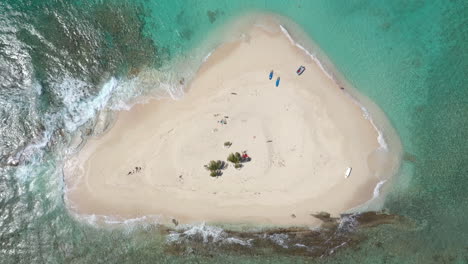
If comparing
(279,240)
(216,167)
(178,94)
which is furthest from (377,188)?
(178,94)

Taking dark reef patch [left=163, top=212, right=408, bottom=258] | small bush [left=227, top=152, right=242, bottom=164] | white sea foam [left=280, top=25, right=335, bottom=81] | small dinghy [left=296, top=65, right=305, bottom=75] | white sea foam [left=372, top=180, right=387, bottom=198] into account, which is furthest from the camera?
white sea foam [left=280, top=25, right=335, bottom=81]

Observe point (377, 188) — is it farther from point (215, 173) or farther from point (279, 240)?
point (215, 173)

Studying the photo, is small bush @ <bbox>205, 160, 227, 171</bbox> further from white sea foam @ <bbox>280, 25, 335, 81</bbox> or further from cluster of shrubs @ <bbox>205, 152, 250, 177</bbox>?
white sea foam @ <bbox>280, 25, 335, 81</bbox>

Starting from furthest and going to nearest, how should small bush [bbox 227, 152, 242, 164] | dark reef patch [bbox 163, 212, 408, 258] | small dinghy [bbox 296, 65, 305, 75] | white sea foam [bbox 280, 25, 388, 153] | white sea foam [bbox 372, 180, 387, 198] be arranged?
small dinghy [bbox 296, 65, 305, 75] < white sea foam [bbox 280, 25, 388, 153] < white sea foam [bbox 372, 180, 387, 198] < small bush [bbox 227, 152, 242, 164] < dark reef patch [bbox 163, 212, 408, 258]

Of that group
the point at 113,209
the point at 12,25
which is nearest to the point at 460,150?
the point at 113,209

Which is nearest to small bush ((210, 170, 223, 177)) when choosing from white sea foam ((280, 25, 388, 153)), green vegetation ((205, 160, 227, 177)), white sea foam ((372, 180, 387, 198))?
green vegetation ((205, 160, 227, 177))

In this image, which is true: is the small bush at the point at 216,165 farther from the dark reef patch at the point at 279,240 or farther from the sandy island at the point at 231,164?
the dark reef patch at the point at 279,240

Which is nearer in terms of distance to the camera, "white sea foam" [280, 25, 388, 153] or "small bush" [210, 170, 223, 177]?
"small bush" [210, 170, 223, 177]
